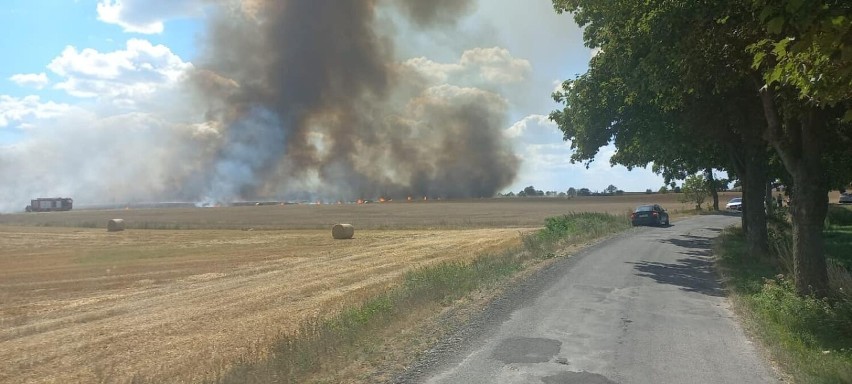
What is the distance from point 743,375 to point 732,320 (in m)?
3.13

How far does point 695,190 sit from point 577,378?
6271 centimetres

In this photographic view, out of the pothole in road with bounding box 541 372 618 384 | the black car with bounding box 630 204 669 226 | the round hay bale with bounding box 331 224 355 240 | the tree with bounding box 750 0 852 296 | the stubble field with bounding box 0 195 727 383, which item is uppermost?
the tree with bounding box 750 0 852 296

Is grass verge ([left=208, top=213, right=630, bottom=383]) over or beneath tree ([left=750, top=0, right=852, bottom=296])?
beneath

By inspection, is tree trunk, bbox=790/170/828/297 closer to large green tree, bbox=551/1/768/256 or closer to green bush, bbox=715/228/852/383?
green bush, bbox=715/228/852/383

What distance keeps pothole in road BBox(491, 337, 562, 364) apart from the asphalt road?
1cm

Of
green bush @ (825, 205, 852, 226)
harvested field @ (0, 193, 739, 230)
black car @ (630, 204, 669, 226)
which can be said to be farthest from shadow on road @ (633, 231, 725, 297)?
harvested field @ (0, 193, 739, 230)

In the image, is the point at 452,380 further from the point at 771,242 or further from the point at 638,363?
the point at 771,242

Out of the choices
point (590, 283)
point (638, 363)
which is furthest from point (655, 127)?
point (638, 363)

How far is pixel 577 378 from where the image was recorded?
232 inches

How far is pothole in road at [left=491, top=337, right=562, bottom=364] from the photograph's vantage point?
21.5 feet

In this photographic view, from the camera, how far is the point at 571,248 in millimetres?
20359

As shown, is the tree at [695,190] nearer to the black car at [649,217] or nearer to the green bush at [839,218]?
the green bush at [839,218]

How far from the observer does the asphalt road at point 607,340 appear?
6.03 metres

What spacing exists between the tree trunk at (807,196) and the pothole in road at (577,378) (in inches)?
232
